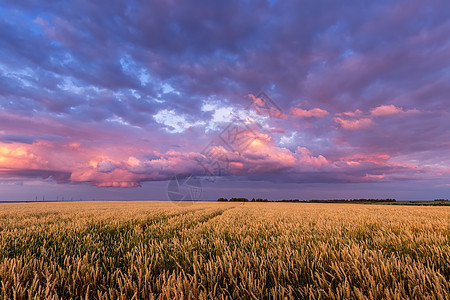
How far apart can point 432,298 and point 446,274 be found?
133 centimetres

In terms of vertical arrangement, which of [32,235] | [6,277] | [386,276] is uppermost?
[386,276]

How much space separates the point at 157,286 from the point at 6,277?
5.29 ft

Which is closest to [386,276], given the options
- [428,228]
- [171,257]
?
[171,257]

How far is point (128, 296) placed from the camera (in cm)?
197

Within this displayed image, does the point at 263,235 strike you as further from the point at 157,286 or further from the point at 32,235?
the point at 32,235

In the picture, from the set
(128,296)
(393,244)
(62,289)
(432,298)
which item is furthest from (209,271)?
(393,244)

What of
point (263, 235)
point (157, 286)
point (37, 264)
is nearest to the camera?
point (157, 286)

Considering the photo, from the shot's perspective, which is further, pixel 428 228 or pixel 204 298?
pixel 428 228

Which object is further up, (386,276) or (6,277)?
(386,276)

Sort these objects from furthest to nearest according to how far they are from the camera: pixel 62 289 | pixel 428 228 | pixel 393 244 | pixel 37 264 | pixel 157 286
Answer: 1. pixel 428 228
2. pixel 393 244
3. pixel 37 264
4. pixel 62 289
5. pixel 157 286

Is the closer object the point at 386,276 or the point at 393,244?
the point at 386,276

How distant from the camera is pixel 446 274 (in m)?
2.48

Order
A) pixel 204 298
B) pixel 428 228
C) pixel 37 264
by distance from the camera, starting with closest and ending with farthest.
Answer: pixel 204 298 < pixel 37 264 < pixel 428 228

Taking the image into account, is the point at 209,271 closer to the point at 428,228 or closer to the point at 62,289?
the point at 62,289
